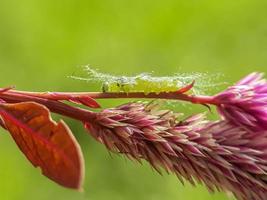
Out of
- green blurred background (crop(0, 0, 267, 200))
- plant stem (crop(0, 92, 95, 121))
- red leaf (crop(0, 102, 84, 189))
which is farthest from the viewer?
green blurred background (crop(0, 0, 267, 200))

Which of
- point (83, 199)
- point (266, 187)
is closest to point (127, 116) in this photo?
point (266, 187)

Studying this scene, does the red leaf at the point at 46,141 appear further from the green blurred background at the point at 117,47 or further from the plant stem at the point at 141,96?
the green blurred background at the point at 117,47

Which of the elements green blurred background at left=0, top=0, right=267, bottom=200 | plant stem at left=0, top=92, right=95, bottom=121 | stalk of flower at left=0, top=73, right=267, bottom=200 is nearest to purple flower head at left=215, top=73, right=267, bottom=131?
stalk of flower at left=0, top=73, right=267, bottom=200

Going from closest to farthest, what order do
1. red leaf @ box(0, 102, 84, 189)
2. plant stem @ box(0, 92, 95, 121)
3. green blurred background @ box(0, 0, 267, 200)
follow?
1. red leaf @ box(0, 102, 84, 189)
2. plant stem @ box(0, 92, 95, 121)
3. green blurred background @ box(0, 0, 267, 200)

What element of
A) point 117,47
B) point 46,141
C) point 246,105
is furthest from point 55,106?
point 117,47

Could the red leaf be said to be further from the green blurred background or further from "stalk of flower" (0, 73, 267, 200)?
the green blurred background

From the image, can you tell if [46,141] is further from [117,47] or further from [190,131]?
[117,47]
